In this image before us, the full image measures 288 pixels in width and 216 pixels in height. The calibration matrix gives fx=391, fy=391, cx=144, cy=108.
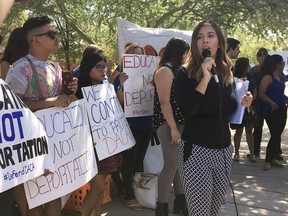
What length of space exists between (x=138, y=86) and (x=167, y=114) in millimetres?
796

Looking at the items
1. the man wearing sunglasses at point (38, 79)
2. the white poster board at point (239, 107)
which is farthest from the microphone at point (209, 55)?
the man wearing sunglasses at point (38, 79)

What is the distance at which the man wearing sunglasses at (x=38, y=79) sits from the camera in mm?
2822

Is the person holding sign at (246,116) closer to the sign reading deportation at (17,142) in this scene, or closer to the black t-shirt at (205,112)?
the black t-shirt at (205,112)

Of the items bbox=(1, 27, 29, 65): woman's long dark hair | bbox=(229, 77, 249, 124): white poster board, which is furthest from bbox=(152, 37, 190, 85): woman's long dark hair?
bbox=(1, 27, 29, 65): woman's long dark hair

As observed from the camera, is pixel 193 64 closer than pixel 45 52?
Yes

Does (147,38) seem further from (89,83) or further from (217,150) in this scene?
(217,150)

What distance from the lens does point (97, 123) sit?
348 cm

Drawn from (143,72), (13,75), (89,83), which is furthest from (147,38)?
(13,75)

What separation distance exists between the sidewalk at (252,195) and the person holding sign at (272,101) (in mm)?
356

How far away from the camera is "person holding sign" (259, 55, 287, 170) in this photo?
20.7 feet

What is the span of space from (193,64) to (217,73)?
198 millimetres

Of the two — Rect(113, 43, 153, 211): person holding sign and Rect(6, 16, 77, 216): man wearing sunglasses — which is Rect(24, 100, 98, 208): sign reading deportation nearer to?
Rect(6, 16, 77, 216): man wearing sunglasses

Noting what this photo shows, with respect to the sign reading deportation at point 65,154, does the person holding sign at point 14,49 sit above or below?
above

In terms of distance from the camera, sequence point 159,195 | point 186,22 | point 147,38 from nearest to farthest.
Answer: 1. point 159,195
2. point 147,38
3. point 186,22
